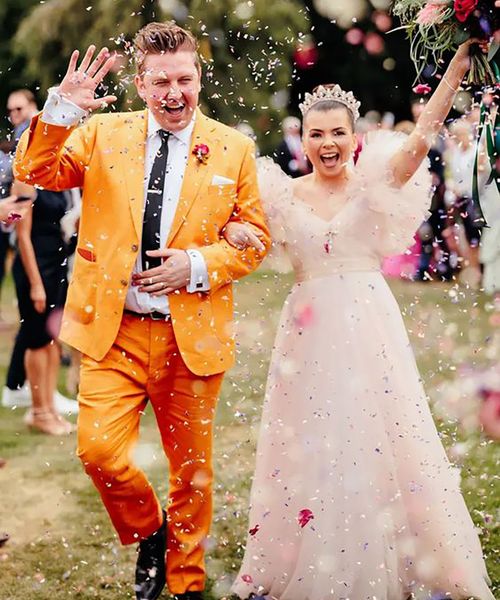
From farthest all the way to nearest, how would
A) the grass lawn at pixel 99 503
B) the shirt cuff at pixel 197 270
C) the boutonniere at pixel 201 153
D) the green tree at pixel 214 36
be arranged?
the green tree at pixel 214 36
the grass lawn at pixel 99 503
the boutonniere at pixel 201 153
the shirt cuff at pixel 197 270

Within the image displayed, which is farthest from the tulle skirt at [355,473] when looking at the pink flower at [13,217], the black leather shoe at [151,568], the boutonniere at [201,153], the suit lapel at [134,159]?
the pink flower at [13,217]

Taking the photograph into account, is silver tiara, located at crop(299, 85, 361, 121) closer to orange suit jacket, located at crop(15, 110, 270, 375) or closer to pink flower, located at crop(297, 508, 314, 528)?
orange suit jacket, located at crop(15, 110, 270, 375)

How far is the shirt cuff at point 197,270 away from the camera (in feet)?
13.3

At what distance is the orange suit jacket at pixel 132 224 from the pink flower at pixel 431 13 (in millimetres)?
789

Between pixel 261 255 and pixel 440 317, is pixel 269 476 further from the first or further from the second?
pixel 440 317

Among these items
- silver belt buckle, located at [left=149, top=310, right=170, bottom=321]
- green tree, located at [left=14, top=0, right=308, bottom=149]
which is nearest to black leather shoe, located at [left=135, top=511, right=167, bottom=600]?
silver belt buckle, located at [left=149, top=310, right=170, bottom=321]

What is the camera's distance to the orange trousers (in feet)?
13.3

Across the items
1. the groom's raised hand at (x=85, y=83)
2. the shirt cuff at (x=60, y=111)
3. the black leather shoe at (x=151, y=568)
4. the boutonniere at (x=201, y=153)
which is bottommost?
the black leather shoe at (x=151, y=568)

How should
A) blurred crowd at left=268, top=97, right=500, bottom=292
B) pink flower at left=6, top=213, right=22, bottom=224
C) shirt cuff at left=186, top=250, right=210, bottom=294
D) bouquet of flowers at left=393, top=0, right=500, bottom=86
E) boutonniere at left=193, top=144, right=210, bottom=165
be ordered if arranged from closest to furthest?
1. bouquet of flowers at left=393, top=0, right=500, bottom=86
2. shirt cuff at left=186, top=250, right=210, bottom=294
3. boutonniere at left=193, top=144, right=210, bottom=165
4. pink flower at left=6, top=213, right=22, bottom=224
5. blurred crowd at left=268, top=97, right=500, bottom=292

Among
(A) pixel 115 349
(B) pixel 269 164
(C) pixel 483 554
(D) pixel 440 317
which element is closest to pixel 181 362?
(A) pixel 115 349

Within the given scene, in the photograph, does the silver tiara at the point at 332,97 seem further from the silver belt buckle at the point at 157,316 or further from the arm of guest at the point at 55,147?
the silver belt buckle at the point at 157,316

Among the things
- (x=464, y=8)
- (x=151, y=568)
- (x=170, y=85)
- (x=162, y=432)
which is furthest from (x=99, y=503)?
(x=464, y=8)

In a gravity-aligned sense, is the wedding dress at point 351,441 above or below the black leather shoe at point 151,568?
above

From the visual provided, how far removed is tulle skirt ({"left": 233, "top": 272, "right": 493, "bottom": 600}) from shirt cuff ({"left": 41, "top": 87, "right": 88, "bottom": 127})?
3.69 feet
